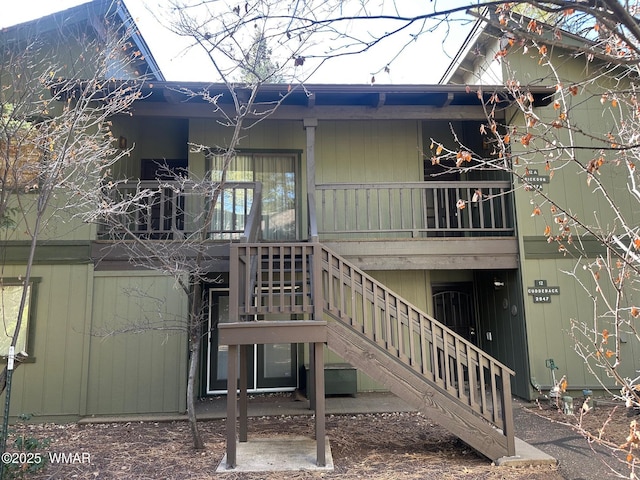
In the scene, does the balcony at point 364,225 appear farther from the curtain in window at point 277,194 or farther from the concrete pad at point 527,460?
the concrete pad at point 527,460

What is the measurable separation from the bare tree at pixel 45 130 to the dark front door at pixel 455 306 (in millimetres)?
6924

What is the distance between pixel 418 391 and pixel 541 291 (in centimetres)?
393

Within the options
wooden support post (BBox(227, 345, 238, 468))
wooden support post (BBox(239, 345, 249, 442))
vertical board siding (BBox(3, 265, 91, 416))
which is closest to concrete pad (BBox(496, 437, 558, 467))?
wooden support post (BBox(227, 345, 238, 468))

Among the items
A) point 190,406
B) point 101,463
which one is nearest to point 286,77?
point 190,406

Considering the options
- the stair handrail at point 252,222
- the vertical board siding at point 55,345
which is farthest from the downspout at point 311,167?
the vertical board siding at point 55,345

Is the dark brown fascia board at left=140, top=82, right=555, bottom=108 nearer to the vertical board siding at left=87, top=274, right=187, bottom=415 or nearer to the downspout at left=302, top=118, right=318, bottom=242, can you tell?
the downspout at left=302, top=118, right=318, bottom=242

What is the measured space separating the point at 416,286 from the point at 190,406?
16.5ft

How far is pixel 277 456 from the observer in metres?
5.02

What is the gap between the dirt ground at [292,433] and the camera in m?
4.57

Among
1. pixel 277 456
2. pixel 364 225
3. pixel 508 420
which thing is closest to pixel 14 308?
pixel 277 456

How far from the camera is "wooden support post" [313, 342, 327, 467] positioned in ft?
15.5

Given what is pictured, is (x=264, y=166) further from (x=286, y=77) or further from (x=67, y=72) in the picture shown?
(x=67, y=72)

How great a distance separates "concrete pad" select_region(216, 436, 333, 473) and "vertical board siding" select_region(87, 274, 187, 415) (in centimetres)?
216

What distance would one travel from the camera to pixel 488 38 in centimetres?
896
